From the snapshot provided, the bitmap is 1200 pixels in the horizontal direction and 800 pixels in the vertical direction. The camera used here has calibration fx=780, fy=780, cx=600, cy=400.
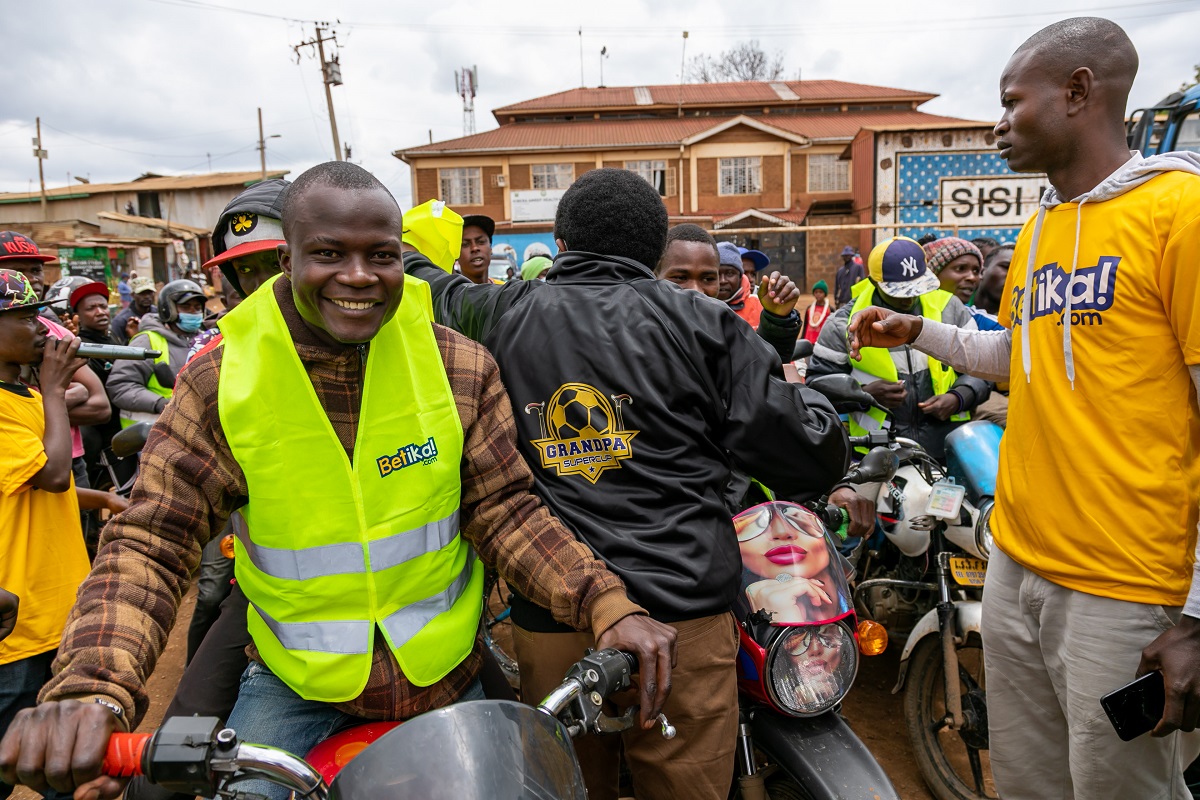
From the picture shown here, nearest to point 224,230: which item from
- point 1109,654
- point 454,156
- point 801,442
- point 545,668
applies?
point 545,668

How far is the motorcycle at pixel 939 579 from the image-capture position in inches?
116

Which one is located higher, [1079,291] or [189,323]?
[1079,291]

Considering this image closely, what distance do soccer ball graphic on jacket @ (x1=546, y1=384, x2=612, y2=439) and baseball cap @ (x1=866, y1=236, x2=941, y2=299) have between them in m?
2.75

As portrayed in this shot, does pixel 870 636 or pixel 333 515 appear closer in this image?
pixel 333 515

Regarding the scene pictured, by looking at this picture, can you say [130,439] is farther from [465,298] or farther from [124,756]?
[124,756]

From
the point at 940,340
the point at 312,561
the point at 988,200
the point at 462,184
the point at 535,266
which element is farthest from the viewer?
the point at 462,184

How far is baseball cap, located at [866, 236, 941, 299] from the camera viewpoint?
411 centimetres

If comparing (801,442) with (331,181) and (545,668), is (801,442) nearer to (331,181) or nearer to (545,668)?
(545,668)

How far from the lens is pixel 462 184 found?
3328cm

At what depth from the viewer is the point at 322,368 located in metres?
1.71

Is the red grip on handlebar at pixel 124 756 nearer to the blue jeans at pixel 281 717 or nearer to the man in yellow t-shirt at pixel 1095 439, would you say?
the blue jeans at pixel 281 717

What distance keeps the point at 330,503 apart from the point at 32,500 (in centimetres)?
186

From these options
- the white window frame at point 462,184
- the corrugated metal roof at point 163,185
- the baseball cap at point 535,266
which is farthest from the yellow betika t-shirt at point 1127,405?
the corrugated metal roof at point 163,185

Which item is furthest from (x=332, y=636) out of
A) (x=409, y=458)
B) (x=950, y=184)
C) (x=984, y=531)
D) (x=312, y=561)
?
(x=950, y=184)
